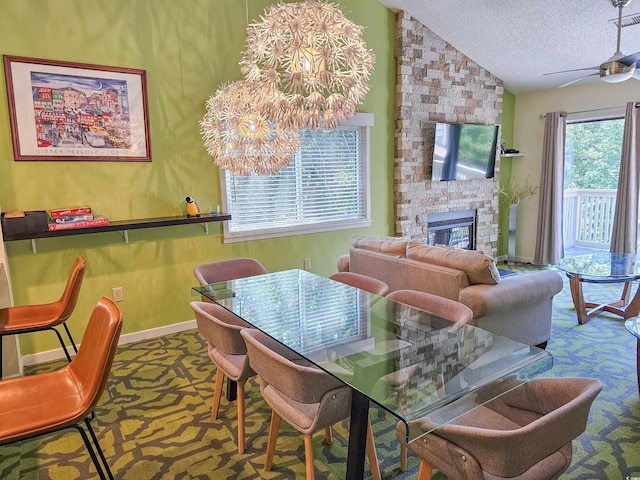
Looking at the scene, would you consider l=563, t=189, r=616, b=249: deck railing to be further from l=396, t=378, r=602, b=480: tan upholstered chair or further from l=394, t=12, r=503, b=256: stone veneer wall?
l=396, t=378, r=602, b=480: tan upholstered chair

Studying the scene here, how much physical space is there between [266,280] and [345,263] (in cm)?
119

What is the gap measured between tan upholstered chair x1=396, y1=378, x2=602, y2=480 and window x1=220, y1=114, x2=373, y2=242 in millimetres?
3126

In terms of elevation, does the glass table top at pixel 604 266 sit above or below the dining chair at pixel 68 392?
below

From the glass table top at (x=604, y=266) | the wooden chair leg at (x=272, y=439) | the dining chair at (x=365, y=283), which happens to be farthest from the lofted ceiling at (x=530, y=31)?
the wooden chair leg at (x=272, y=439)

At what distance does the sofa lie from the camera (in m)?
2.89

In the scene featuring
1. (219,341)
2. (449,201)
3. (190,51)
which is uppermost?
(190,51)

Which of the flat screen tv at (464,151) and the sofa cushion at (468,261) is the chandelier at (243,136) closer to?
the sofa cushion at (468,261)

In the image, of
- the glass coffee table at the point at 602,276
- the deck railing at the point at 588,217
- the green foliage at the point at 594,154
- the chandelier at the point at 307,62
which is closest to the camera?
the chandelier at the point at 307,62

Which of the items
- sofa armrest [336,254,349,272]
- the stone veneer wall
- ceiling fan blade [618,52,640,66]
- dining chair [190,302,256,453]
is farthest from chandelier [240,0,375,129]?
the stone veneer wall

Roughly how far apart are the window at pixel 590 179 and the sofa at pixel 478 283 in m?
3.72

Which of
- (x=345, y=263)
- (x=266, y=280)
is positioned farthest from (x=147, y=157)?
(x=345, y=263)

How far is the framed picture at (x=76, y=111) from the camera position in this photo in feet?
10.5

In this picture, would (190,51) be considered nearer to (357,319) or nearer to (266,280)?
(266,280)

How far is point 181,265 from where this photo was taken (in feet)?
13.2
